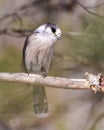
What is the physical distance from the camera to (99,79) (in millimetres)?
1126

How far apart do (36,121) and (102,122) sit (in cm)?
34

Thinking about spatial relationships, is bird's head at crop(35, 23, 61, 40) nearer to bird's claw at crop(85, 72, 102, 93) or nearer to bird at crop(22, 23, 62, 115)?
bird at crop(22, 23, 62, 115)

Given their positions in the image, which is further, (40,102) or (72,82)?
(40,102)

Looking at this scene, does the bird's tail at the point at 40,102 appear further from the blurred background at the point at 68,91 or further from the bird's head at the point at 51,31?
the bird's head at the point at 51,31

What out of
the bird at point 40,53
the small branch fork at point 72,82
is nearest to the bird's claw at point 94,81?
the small branch fork at point 72,82

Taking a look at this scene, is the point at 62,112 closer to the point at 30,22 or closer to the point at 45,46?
the point at 45,46

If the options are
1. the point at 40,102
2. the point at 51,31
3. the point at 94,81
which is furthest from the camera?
the point at 40,102

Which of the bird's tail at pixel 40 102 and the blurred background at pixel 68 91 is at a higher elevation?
the blurred background at pixel 68 91

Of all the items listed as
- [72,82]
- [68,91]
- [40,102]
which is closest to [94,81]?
[72,82]

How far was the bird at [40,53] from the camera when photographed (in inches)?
49.9

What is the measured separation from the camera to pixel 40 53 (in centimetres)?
141

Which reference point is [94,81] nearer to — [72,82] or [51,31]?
[72,82]

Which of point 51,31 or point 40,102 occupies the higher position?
point 51,31

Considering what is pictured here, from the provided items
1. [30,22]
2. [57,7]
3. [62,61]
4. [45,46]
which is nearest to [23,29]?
[30,22]
